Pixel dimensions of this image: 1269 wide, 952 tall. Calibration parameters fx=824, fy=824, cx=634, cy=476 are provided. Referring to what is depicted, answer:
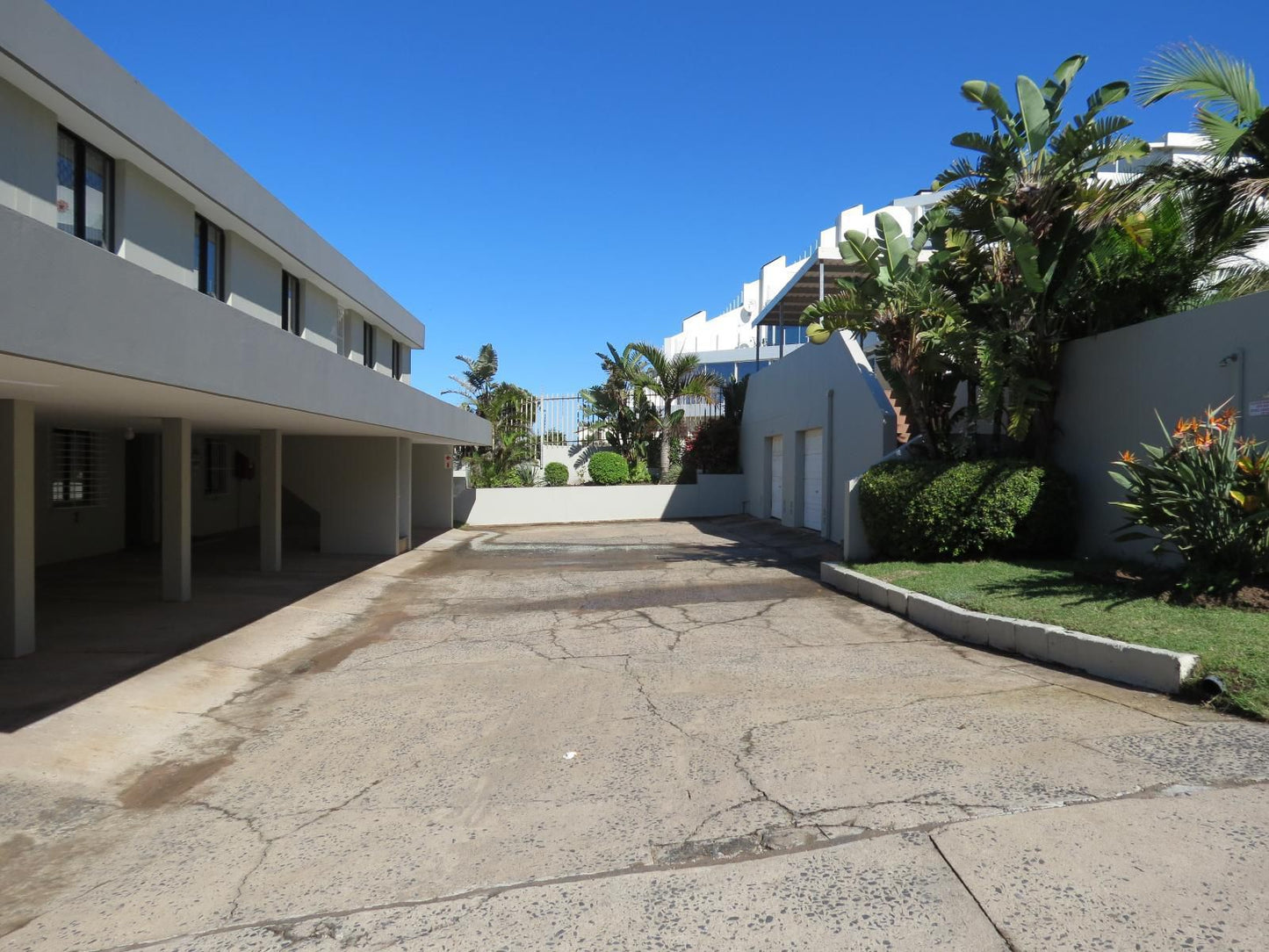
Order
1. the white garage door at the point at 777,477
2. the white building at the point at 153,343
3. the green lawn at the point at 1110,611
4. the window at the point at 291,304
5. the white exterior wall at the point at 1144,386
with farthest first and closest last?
the white garage door at the point at 777,477, the window at the point at 291,304, the white exterior wall at the point at 1144,386, the green lawn at the point at 1110,611, the white building at the point at 153,343

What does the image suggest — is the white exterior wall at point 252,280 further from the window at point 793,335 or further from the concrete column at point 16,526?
the window at point 793,335

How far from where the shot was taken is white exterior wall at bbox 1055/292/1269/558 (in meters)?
8.70

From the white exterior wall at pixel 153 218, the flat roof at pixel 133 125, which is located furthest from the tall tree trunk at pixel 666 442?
the flat roof at pixel 133 125

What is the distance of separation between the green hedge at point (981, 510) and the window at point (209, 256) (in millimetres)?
10314

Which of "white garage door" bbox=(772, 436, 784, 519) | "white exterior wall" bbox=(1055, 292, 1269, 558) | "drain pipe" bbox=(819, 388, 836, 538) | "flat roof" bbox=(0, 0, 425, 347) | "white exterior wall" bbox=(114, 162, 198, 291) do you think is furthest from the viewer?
"white garage door" bbox=(772, 436, 784, 519)

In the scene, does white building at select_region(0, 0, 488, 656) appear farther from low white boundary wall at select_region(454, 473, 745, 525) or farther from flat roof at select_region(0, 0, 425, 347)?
low white boundary wall at select_region(454, 473, 745, 525)

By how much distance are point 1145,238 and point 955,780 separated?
29.9 feet

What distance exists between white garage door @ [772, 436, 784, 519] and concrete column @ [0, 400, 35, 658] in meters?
16.8

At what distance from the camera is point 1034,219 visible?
11.4 metres

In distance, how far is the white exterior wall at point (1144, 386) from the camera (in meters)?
8.70

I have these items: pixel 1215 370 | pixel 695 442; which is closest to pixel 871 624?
pixel 1215 370

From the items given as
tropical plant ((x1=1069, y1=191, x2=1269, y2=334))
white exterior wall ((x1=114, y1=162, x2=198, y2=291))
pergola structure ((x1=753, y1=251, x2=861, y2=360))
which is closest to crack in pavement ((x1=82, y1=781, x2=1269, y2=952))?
white exterior wall ((x1=114, y1=162, x2=198, y2=291))

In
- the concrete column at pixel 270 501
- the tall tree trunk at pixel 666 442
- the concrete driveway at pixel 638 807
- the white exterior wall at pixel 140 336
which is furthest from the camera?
the tall tree trunk at pixel 666 442

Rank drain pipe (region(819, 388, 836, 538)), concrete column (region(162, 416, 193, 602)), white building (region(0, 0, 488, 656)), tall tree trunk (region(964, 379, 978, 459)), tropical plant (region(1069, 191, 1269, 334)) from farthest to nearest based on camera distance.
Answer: drain pipe (region(819, 388, 836, 538)) → tall tree trunk (region(964, 379, 978, 459)) → concrete column (region(162, 416, 193, 602)) → tropical plant (region(1069, 191, 1269, 334)) → white building (region(0, 0, 488, 656))
